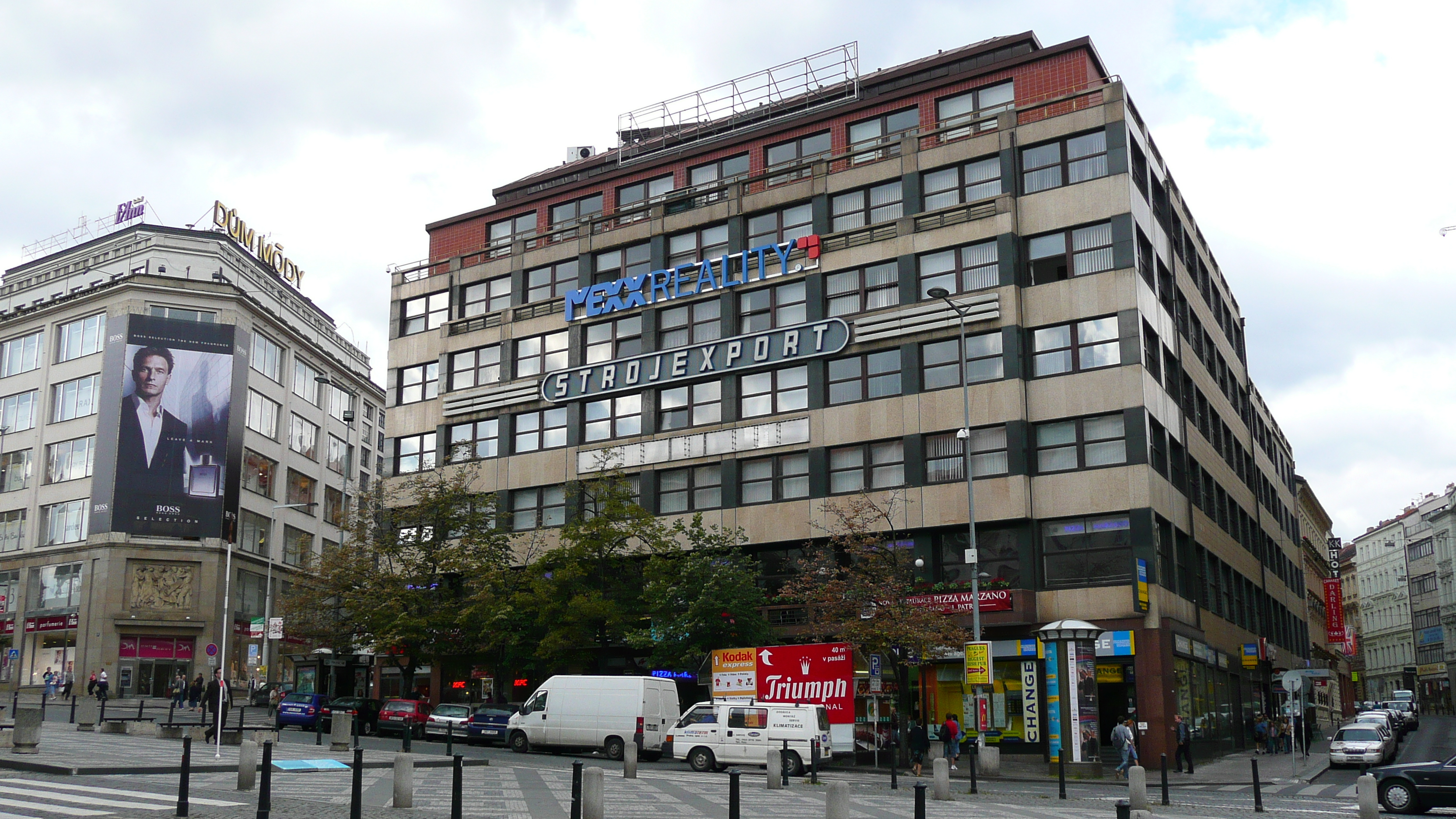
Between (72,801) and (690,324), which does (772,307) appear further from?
(72,801)

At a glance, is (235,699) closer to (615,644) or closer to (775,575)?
(615,644)

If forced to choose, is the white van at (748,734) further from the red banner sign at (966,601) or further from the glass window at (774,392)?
the glass window at (774,392)

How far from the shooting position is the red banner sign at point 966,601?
40281mm

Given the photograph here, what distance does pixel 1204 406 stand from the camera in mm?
54250

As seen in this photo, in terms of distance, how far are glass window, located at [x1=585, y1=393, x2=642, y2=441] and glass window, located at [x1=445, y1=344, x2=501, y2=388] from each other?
17.9 feet

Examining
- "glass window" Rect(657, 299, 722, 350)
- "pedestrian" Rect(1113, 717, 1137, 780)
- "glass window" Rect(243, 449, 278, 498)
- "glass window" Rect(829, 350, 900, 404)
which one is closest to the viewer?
"pedestrian" Rect(1113, 717, 1137, 780)

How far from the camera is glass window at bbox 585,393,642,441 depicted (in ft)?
168

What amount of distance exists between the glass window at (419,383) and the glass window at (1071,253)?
1094 inches

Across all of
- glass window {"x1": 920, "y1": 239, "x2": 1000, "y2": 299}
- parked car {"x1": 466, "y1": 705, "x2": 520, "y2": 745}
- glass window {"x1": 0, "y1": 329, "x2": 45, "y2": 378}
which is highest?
glass window {"x1": 0, "y1": 329, "x2": 45, "y2": 378}

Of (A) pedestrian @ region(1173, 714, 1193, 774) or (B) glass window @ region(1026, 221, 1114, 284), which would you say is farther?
(B) glass window @ region(1026, 221, 1114, 284)

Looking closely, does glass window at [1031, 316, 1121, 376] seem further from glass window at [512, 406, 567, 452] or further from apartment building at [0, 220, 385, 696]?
apartment building at [0, 220, 385, 696]

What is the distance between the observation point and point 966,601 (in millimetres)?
41031

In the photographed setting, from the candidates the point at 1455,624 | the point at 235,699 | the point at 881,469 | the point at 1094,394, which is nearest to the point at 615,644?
the point at 881,469

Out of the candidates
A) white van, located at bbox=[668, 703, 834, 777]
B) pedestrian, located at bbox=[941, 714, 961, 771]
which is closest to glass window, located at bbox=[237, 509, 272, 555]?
white van, located at bbox=[668, 703, 834, 777]
